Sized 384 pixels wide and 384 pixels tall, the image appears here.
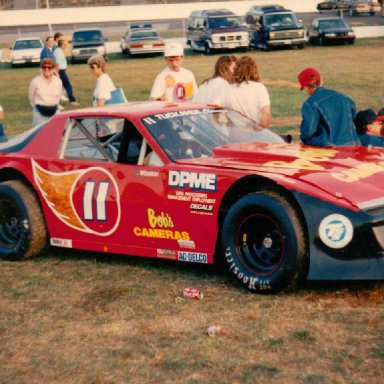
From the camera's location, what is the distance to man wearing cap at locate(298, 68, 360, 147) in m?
8.52

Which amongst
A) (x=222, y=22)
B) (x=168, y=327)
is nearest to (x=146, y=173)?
(x=168, y=327)

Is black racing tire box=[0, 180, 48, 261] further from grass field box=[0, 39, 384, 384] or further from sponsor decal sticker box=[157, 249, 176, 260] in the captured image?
sponsor decal sticker box=[157, 249, 176, 260]

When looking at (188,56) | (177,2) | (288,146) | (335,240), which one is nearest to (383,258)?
(335,240)

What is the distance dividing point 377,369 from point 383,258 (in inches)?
50.8

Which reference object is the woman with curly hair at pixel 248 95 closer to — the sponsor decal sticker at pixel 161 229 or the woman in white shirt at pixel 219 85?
the woman in white shirt at pixel 219 85

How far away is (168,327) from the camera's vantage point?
6.36 m

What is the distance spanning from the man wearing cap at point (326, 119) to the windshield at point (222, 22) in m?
33.5

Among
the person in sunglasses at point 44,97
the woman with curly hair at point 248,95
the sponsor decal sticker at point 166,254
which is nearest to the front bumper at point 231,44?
the person in sunglasses at point 44,97

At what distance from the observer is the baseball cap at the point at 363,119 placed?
9297 mm

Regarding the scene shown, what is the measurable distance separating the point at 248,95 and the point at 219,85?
52cm

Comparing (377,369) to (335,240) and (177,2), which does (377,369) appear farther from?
(177,2)

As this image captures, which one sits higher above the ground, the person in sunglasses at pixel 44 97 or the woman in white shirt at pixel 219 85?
the woman in white shirt at pixel 219 85

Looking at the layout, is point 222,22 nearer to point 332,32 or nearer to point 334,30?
point 332,32

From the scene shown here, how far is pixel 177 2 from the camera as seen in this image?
7562cm
